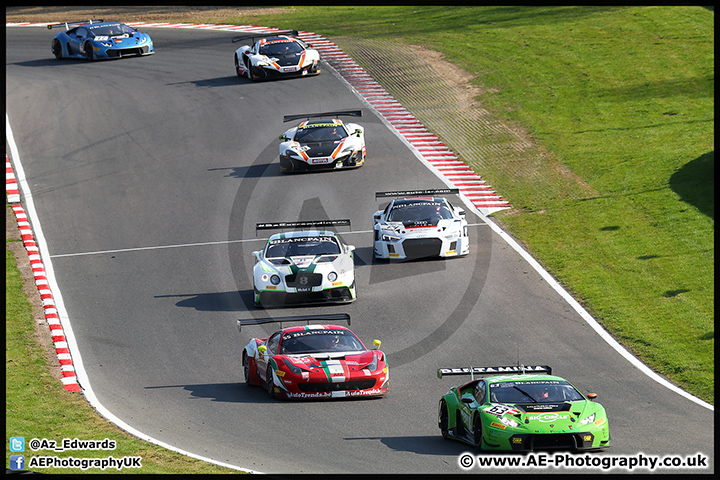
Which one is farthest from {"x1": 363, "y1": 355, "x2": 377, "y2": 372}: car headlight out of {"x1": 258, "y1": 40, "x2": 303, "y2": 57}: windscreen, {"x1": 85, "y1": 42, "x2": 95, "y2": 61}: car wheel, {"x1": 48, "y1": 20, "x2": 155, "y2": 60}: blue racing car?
{"x1": 85, "y1": 42, "x2": 95, "y2": 61}: car wheel

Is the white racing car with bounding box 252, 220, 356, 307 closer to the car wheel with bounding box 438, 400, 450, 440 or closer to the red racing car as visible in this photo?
the red racing car

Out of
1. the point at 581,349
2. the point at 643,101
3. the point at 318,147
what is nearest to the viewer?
the point at 581,349

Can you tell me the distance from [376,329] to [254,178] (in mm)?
12523

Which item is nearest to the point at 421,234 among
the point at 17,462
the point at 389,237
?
the point at 389,237

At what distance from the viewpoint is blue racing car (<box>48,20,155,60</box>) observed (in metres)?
42.4

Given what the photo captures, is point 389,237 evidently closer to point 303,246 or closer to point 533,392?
point 303,246

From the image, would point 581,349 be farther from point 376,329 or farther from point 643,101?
point 643,101

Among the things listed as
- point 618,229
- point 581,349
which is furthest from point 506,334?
point 618,229

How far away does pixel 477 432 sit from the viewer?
12664 mm

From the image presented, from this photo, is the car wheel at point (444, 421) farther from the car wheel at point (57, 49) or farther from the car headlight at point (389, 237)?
the car wheel at point (57, 49)

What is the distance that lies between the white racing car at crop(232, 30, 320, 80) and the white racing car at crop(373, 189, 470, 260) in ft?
54.0

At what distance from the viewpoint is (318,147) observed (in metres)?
30.6

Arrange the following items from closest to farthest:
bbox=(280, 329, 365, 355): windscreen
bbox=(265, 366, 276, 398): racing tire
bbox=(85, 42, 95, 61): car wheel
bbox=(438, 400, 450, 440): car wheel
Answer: bbox=(438, 400, 450, 440): car wheel, bbox=(265, 366, 276, 398): racing tire, bbox=(280, 329, 365, 355): windscreen, bbox=(85, 42, 95, 61): car wheel

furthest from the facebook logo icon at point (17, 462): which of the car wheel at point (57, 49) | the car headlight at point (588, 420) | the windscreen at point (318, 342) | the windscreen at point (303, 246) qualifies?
the car wheel at point (57, 49)
